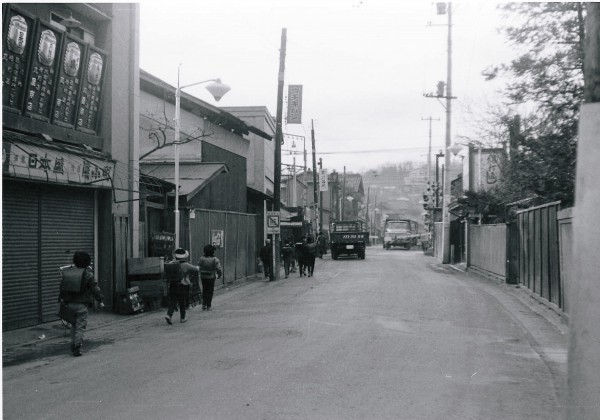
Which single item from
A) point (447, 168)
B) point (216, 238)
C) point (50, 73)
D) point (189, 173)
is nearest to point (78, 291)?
point (50, 73)

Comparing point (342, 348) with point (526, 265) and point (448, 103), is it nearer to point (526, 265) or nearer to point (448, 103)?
point (526, 265)

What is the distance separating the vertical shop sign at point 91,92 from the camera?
13945 millimetres

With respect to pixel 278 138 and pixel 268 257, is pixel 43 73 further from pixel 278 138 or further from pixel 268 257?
pixel 278 138

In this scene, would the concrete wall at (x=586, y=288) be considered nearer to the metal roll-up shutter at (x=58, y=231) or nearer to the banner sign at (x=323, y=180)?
the metal roll-up shutter at (x=58, y=231)

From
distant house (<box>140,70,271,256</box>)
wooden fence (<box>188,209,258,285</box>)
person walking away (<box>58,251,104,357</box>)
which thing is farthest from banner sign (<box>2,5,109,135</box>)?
wooden fence (<box>188,209,258,285</box>)

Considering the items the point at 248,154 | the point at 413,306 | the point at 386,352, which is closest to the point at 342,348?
the point at 386,352

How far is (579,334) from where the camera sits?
3311mm

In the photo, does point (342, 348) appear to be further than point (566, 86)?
No

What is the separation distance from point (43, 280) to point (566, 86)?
13.2 metres

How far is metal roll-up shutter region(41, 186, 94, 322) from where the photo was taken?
41.4 feet

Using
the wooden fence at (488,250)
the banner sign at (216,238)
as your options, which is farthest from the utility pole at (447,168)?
the banner sign at (216,238)

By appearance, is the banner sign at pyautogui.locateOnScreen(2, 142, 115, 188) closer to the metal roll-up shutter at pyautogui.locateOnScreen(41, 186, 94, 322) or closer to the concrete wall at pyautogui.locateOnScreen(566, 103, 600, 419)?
the metal roll-up shutter at pyautogui.locateOnScreen(41, 186, 94, 322)

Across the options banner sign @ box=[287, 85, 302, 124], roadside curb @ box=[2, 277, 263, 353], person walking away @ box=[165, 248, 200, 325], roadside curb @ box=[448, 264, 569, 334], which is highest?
banner sign @ box=[287, 85, 302, 124]

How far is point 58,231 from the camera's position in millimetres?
13023
